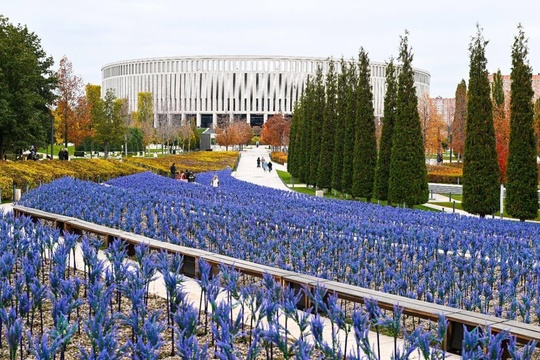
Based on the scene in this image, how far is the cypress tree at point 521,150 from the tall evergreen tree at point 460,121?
30.0 metres

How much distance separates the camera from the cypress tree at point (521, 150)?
21953 millimetres

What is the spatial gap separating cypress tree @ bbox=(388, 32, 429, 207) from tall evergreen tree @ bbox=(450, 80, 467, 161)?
A: 2764 centimetres

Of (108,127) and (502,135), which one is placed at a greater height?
(108,127)

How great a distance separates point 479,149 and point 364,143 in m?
6.65

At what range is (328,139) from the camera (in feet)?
116

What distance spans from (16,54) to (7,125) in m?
4.12

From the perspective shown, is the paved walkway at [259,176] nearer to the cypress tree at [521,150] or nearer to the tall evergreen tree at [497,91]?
the cypress tree at [521,150]

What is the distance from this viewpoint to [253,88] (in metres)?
134

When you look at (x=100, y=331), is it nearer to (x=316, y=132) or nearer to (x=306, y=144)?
(x=316, y=132)

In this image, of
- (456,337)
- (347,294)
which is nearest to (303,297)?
(347,294)

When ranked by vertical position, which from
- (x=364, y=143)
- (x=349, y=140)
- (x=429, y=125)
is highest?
(x=429, y=125)

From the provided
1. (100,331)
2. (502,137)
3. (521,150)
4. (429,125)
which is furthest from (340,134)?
(100,331)

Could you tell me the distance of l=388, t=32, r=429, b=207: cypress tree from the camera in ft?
82.4

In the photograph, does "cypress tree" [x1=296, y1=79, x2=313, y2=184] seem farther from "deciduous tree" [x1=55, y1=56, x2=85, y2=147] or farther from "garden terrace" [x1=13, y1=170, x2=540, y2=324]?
"garden terrace" [x1=13, y1=170, x2=540, y2=324]
